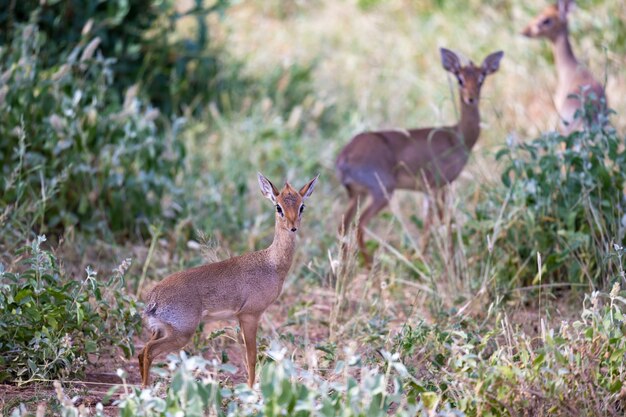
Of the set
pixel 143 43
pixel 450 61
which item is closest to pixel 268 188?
pixel 450 61

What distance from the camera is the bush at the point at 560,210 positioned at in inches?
204

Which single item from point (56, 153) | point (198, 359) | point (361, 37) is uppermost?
point (198, 359)

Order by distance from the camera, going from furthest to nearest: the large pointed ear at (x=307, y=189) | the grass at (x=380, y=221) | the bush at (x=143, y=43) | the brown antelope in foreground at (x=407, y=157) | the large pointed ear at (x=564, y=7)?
the large pointed ear at (x=564, y=7) → the bush at (x=143, y=43) → the brown antelope in foreground at (x=407, y=157) → the large pointed ear at (x=307, y=189) → the grass at (x=380, y=221)

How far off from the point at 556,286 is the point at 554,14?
3.90 meters

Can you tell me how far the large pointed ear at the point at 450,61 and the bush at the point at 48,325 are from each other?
302 centimetres

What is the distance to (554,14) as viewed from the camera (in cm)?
855

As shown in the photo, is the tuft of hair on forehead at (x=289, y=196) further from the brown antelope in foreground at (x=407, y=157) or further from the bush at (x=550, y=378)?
the brown antelope in foreground at (x=407, y=157)

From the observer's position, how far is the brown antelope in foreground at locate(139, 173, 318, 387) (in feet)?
13.1

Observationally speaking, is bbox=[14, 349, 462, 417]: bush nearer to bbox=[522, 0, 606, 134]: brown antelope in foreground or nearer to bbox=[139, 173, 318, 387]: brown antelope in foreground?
bbox=[139, 173, 318, 387]: brown antelope in foreground

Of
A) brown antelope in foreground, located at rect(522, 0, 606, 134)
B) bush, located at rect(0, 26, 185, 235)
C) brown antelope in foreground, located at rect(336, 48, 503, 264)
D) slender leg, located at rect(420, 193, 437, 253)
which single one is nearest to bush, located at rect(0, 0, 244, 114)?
bush, located at rect(0, 26, 185, 235)

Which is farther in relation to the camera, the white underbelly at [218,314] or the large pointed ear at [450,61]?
the large pointed ear at [450,61]

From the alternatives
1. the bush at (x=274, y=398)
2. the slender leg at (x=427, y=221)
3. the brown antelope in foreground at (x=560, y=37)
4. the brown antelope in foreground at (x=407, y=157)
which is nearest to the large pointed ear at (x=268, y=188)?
the bush at (x=274, y=398)

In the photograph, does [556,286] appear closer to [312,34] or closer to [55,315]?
[55,315]

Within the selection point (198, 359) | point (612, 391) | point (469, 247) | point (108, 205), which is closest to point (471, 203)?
point (469, 247)
